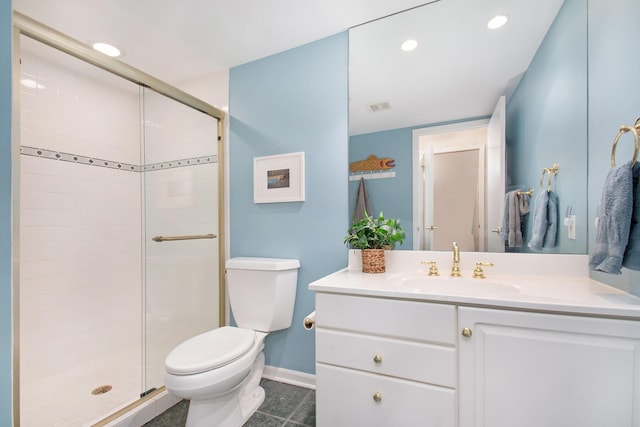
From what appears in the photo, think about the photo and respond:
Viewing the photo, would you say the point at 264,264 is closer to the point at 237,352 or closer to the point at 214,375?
the point at 237,352

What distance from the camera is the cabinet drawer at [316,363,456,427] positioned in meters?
0.96

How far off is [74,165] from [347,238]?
6.60ft

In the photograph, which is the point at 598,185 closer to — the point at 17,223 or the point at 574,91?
the point at 574,91

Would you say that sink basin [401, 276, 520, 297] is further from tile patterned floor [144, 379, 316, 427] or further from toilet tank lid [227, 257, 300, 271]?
tile patterned floor [144, 379, 316, 427]

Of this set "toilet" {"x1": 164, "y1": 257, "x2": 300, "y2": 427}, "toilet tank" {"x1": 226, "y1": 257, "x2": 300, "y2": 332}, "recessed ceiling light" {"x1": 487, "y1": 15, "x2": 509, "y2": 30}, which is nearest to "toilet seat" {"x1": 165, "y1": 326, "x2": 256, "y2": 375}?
"toilet" {"x1": 164, "y1": 257, "x2": 300, "y2": 427}

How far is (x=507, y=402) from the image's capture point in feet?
2.89

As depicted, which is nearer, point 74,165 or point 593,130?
point 593,130

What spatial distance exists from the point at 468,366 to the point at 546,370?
21cm

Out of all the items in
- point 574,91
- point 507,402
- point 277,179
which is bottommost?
point 507,402

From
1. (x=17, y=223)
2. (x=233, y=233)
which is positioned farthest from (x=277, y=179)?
(x=17, y=223)

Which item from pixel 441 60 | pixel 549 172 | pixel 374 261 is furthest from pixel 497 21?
pixel 374 261

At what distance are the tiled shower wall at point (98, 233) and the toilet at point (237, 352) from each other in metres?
0.47

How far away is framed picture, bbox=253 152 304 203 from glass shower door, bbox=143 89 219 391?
14.3 inches

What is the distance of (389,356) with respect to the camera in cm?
102
